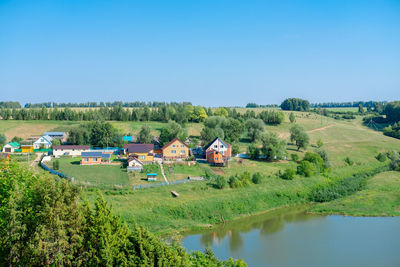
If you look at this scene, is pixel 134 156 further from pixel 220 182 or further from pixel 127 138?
pixel 127 138

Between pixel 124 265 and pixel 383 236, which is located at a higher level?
pixel 124 265

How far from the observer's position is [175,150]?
170 ft

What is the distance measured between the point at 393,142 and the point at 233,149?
38.9 m

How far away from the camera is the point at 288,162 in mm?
52781

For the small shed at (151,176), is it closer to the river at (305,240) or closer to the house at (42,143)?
the river at (305,240)

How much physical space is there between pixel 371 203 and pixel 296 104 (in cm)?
9114

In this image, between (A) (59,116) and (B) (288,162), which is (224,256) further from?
(A) (59,116)

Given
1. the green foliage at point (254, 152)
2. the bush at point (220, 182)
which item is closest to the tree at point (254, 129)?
the green foliage at point (254, 152)

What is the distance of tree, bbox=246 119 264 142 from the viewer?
2635 inches

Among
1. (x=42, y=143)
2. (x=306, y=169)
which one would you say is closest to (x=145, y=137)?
(x=42, y=143)

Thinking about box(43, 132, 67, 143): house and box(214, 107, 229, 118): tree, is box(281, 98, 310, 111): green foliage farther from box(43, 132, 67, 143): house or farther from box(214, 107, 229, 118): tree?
box(43, 132, 67, 143): house

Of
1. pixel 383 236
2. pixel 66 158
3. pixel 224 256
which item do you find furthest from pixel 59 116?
pixel 383 236

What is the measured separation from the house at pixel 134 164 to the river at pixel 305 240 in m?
15.7

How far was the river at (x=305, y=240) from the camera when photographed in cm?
2498
